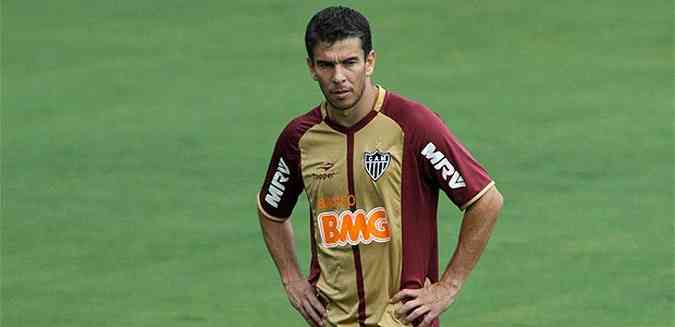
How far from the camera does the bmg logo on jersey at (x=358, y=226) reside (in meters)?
6.14

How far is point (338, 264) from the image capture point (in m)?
6.27

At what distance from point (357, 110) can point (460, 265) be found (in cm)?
71

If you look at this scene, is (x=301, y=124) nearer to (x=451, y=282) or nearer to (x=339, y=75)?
(x=339, y=75)

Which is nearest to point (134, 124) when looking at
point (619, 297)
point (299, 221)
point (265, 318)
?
point (299, 221)

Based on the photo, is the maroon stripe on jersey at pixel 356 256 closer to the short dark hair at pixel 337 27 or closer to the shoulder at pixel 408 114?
the shoulder at pixel 408 114

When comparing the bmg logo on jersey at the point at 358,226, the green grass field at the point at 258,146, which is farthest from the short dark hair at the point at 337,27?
the green grass field at the point at 258,146

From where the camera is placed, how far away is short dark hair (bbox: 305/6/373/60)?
5.99m

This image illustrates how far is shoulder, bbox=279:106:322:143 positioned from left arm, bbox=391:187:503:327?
68 cm

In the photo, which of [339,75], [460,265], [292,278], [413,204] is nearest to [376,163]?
[413,204]

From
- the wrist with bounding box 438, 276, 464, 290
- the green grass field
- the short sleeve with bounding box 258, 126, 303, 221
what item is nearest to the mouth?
the short sleeve with bounding box 258, 126, 303, 221

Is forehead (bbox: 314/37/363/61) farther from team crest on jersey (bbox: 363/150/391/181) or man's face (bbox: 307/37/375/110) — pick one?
team crest on jersey (bbox: 363/150/391/181)

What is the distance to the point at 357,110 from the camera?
242 inches

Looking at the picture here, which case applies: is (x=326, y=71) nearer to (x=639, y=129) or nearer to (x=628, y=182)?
(x=628, y=182)

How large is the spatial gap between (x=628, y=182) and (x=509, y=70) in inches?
94.3
